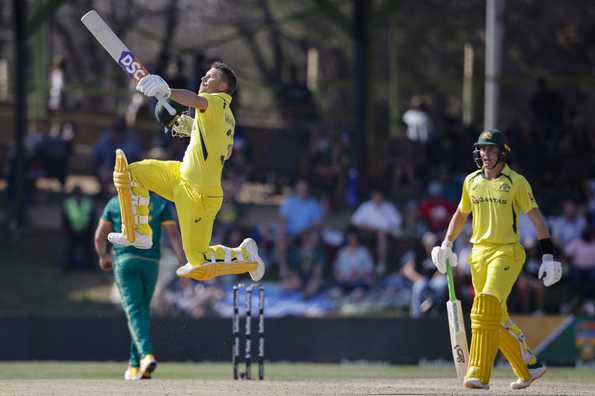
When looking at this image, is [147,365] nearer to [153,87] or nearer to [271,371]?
[153,87]

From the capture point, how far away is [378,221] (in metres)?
22.6

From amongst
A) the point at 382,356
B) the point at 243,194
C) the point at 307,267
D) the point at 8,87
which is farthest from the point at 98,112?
the point at 382,356

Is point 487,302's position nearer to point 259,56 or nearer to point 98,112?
point 98,112

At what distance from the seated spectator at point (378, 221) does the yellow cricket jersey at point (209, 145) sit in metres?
10.4

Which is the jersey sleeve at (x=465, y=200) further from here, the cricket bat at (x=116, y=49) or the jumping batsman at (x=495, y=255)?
the cricket bat at (x=116, y=49)

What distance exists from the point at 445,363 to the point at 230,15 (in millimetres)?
25248

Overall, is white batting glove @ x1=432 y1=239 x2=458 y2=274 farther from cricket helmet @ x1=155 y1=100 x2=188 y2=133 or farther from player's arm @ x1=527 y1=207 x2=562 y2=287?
cricket helmet @ x1=155 y1=100 x2=188 y2=133

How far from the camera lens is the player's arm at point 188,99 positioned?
11.7 meters

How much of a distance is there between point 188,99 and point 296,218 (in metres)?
10.7

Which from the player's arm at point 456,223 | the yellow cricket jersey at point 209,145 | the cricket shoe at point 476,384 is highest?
the yellow cricket jersey at point 209,145

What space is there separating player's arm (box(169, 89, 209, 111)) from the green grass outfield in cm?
416

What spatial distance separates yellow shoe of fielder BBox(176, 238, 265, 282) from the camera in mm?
12367

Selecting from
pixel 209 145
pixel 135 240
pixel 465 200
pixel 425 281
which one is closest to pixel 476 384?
pixel 465 200

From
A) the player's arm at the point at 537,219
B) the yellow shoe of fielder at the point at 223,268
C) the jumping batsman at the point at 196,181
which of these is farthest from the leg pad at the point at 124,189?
the player's arm at the point at 537,219
